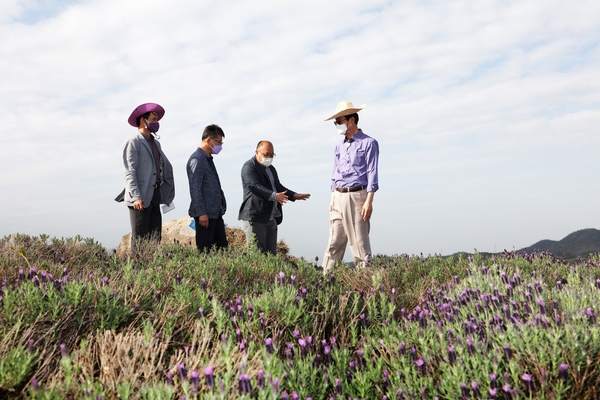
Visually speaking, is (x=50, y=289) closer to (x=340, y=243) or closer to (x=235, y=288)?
(x=235, y=288)

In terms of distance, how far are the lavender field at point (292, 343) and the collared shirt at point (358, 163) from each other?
8.48 ft

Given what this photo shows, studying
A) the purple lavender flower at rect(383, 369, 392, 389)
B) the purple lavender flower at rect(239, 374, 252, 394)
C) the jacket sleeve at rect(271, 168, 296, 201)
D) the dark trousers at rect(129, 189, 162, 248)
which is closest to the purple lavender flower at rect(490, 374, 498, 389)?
→ the purple lavender flower at rect(383, 369, 392, 389)

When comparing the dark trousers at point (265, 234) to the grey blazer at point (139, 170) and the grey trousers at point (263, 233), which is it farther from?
the grey blazer at point (139, 170)

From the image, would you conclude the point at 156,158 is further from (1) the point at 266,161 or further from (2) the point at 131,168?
(1) the point at 266,161

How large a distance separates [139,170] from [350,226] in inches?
122

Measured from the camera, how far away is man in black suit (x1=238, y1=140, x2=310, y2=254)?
7.96 metres

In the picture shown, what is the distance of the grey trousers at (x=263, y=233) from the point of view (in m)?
8.11

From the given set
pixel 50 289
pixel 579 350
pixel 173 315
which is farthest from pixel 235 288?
pixel 579 350

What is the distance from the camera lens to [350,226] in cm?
744

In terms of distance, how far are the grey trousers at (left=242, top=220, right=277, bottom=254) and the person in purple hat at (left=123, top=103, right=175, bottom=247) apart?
128cm

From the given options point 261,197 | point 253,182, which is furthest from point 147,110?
point 261,197

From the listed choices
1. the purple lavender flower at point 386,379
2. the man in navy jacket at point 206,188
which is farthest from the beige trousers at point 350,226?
the purple lavender flower at point 386,379

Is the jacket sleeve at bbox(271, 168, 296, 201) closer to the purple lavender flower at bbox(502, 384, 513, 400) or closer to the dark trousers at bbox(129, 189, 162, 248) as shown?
the dark trousers at bbox(129, 189, 162, 248)

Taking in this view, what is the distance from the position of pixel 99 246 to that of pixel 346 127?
4.14m
